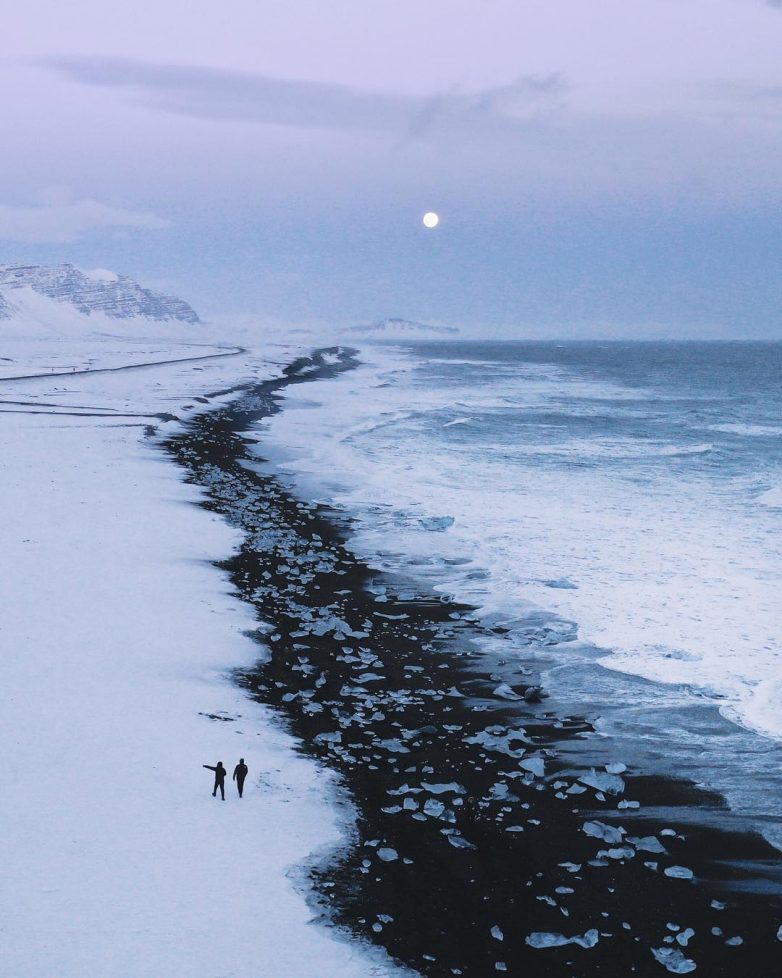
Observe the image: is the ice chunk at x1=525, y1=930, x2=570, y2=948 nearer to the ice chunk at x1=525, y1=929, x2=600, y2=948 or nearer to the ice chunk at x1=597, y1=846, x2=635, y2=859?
the ice chunk at x1=525, y1=929, x2=600, y2=948

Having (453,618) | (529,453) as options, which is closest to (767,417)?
(529,453)

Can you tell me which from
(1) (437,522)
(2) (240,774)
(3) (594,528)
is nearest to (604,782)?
(2) (240,774)

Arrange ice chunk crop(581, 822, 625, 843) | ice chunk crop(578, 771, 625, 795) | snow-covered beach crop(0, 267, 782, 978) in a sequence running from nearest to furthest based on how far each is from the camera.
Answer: snow-covered beach crop(0, 267, 782, 978) < ice chunk crop(581, 822, 625, 843) < ice chunk crop(578, 771, 625, 795)

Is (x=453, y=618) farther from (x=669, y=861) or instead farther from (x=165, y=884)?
(x=165, y=884)

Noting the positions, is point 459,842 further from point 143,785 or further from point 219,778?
point 143,785

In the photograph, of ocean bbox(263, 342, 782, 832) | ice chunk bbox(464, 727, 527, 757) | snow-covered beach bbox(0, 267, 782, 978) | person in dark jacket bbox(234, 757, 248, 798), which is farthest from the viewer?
ocean bbox(263, 342, 782, 832)

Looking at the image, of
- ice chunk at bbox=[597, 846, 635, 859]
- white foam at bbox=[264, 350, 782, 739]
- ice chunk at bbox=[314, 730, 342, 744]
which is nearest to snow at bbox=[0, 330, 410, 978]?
ice chunk at bbox=[314, 730, 342, 744]

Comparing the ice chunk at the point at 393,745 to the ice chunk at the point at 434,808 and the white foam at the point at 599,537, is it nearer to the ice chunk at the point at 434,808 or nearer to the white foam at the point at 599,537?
the ice chunk at the point at 434,808
